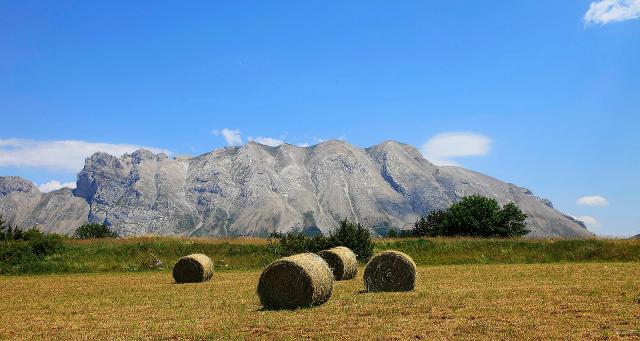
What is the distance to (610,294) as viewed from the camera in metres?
18.8

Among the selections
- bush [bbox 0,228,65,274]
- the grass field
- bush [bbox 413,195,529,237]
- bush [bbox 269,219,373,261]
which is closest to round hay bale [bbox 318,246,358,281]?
the grass field

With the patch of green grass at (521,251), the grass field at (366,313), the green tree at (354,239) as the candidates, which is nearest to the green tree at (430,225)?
the patch of green grass at (521,251)

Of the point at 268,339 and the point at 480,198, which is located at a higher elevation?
the point at 480,198

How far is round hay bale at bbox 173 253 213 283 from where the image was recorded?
3325 cm

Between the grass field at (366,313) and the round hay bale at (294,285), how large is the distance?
53cm

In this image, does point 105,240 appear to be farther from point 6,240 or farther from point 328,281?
point 328,281

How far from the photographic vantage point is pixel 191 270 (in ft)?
109

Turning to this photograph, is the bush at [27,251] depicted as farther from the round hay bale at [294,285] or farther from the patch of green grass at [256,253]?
the round hay bale at [294,285]

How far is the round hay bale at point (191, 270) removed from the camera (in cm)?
3325

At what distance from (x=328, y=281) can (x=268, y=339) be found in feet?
22.3

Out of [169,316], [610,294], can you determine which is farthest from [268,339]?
[610,294]

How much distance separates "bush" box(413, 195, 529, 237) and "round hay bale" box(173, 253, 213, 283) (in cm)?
4328

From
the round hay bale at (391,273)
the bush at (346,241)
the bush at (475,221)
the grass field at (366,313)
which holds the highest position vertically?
the bush at (475,221)

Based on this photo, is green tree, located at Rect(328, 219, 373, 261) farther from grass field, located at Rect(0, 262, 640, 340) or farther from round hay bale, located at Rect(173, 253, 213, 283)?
grass field, located at Rect(0, 262, 640, 340)
